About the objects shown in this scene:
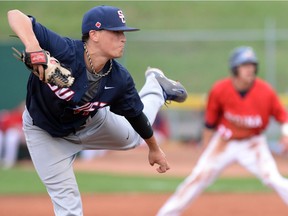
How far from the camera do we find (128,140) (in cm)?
619

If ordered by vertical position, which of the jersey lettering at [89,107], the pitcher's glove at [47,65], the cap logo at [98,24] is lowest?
the jersey lettering at [89,107]

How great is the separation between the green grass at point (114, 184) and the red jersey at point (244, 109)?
9.63ft

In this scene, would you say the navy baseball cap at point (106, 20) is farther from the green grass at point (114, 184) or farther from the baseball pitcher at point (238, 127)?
the green grass at point (114, 184)

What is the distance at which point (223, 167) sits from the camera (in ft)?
26.6

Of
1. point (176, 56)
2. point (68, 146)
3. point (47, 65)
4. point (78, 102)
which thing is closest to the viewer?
point (47, 65)

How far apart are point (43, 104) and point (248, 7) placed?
22.8m

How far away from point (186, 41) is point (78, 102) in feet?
57.0

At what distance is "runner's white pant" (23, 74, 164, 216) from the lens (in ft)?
18.2

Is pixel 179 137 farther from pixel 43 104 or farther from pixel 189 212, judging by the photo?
pixel 43 104

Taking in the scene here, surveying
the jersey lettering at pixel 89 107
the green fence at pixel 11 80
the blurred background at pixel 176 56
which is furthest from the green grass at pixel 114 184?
the jersey lettering at pixel 89 107

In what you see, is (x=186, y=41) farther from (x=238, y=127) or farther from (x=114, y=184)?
(x=238, y=127)

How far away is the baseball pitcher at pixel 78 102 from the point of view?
201 inches

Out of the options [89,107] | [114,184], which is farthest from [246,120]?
[114,184]

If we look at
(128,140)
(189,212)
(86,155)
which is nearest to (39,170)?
(128,140)
